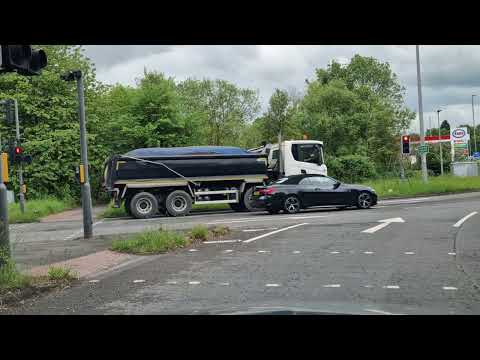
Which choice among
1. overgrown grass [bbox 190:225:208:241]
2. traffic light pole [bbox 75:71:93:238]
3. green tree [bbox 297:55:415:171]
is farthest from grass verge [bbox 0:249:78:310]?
green tree [bbox 297:55:415:171]

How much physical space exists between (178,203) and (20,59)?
672 inches

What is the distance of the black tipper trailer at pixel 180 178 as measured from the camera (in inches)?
928

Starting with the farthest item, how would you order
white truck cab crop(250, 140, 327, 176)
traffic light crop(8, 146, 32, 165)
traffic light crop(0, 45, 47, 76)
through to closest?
white truck cab crop(250, 140, 327, 176) < traffic light crop(8, 146, 32, 165) < traffic light crop(0, 45, 47, 76)

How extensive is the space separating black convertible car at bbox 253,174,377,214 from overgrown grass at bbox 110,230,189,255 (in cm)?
888

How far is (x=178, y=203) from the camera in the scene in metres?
24.2

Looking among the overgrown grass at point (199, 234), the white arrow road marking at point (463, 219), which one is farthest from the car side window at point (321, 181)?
the overgrown grass at point (199, 234)

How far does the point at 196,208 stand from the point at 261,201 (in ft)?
20.7

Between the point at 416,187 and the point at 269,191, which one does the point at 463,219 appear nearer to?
the point at 269,191

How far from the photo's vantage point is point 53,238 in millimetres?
16875

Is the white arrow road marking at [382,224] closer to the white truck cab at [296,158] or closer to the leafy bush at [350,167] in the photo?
the white truck cab at [296,158]

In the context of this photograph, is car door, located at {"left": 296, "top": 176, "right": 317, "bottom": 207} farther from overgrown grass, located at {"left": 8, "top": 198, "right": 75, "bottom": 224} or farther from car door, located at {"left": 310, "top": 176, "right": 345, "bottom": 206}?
overgrown grass, located at {"left": 8, "top": 198, "right": 75, "bottom": 224}

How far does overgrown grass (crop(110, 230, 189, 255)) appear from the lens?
12.6 m
